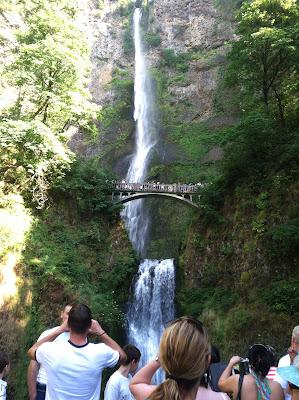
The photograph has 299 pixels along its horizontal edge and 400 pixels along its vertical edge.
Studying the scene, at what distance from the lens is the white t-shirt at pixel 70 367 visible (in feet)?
10.4

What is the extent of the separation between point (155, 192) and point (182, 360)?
2130cm

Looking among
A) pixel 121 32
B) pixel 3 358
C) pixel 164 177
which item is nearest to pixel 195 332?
pixel 3 358

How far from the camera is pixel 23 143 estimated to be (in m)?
15.6

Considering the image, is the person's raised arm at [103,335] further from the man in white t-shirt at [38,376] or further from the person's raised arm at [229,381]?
the person's raised arm at [229,381]

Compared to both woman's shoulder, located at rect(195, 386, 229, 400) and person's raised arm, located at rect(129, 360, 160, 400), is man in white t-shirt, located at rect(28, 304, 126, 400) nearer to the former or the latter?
person's raised arm, located at rect(129, 360, 160, 400)

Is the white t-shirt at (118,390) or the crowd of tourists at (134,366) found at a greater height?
the crowd of tourists at (134,366)

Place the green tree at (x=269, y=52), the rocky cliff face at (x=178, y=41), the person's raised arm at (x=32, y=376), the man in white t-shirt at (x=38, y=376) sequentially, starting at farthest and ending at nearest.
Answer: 1. the rocky cliff face at (x=178, y=41)
2. the green tree at (x=269, y=52)
3. the person's raised arm at (x=32, y=376)
4. the man in white t-shirt at (x=38, y=376)

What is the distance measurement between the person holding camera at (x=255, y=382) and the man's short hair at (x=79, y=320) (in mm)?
1346

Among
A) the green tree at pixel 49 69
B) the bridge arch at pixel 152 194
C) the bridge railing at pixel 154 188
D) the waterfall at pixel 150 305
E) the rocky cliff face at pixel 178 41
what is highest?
the rocky cliff face at pixel 178 41

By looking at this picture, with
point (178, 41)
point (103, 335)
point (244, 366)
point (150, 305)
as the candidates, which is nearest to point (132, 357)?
point (103, 335)

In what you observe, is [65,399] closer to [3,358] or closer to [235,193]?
[3,358]

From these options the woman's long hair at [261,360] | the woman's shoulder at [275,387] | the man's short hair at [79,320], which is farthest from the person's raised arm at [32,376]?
the woman's shoulder at [275,387]

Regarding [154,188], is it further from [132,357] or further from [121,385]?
[121,385]

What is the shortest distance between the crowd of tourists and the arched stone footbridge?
18448 mm
